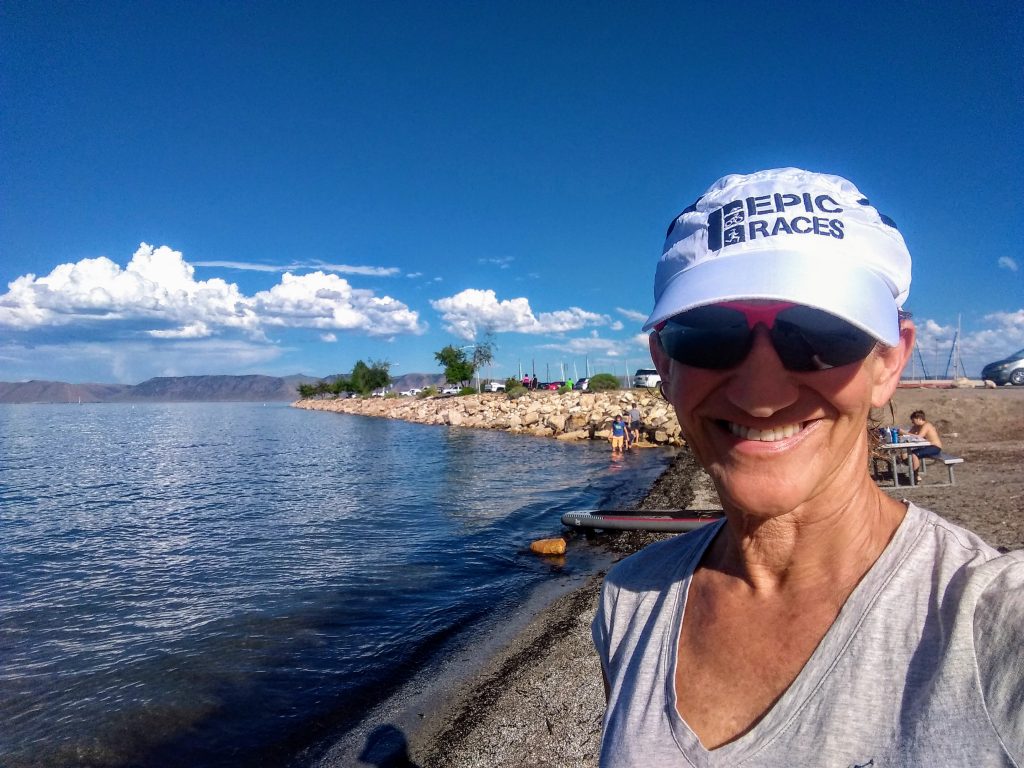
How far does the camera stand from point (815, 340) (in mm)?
1237

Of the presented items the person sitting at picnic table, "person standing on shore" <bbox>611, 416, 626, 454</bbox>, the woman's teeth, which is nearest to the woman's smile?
the woman's teeth

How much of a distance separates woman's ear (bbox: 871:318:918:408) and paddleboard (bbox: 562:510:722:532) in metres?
8.38

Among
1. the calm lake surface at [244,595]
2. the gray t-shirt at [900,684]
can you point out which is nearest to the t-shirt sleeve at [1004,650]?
the gray t-shirt at [900,684]

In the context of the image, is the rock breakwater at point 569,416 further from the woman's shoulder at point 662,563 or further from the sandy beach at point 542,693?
the woman's shoulder at point 662,563

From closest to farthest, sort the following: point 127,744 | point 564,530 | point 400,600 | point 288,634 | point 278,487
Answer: point 127,744
point 288,634
point 400,600
point 564,530
point 278,487

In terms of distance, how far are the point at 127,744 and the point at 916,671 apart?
6.62 meters

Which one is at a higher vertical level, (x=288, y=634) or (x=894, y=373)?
(x=894, y=373)

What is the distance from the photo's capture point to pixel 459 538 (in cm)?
1267

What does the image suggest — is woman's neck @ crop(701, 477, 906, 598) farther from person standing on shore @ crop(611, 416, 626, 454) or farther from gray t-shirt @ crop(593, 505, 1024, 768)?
person standing on shore @ crop(611, 416, 626, 454)

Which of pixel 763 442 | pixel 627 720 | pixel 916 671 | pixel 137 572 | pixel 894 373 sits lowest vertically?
pixel 137 572

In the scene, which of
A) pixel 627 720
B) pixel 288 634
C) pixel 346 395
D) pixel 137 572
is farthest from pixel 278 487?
pixel 346 395

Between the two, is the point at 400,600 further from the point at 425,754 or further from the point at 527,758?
the point at 527,758

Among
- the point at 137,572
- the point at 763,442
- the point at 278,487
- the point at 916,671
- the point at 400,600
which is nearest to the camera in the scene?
the point at 916,671

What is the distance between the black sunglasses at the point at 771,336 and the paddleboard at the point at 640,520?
855 cm
